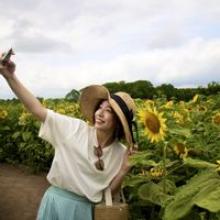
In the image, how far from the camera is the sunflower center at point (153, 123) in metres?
2.87

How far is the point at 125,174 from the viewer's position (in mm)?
3100

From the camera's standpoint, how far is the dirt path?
5741mm

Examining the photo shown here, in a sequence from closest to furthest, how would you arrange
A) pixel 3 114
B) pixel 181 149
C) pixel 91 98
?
pixel 181 149 < pixel 91 98 < pixel 3 114

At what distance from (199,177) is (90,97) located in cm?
131

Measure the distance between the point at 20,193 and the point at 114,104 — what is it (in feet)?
10.8

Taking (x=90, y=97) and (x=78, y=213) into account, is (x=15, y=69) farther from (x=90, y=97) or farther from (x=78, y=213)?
(x=78, y=213)

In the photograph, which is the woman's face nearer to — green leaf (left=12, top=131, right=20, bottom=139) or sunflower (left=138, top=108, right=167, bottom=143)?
sunflower (left=138, top=108, right=167, bottom=143)

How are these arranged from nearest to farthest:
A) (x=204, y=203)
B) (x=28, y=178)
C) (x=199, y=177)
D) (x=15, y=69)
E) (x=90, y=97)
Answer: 1. (x=204, y=203)
2. (x=199, y=177)
3. (x=15, y=69)
4. (x=90, y=97)
5. (x=28, y=178)

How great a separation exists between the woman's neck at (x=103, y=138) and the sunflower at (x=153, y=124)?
0.31 meters

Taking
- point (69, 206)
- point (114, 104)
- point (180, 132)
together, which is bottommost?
point (69, 206)

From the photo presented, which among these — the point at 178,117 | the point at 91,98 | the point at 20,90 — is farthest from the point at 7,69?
the point at 178,117

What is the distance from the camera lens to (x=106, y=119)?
3156mm

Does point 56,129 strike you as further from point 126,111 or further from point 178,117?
point 178,117

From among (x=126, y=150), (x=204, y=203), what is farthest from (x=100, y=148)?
(x=204, y=203)
